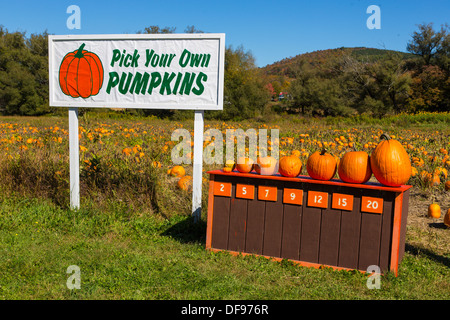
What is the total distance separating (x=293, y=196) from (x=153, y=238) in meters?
2.03

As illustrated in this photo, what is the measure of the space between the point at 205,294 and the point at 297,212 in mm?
1443

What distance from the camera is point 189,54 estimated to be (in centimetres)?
586

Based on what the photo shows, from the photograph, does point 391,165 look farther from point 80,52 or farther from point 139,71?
point 80,52

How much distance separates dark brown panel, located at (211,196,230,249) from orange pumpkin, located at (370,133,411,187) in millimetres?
1733

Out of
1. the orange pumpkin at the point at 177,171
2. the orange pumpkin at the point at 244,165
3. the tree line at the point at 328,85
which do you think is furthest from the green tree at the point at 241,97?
the orange pumpkin at the point at 244,165

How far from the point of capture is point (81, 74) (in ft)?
20.7

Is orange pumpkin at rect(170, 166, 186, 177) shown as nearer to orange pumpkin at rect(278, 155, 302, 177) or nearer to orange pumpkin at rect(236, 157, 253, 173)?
orange pumpkin at rect(236, 157, 253, 173)

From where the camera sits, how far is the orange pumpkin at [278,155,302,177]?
15.0 feet

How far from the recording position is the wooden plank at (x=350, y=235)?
14.1ft

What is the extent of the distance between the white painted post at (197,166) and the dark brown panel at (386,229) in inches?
106

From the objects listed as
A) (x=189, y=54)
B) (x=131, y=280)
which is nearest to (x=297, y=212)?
(x=131, y=280)
